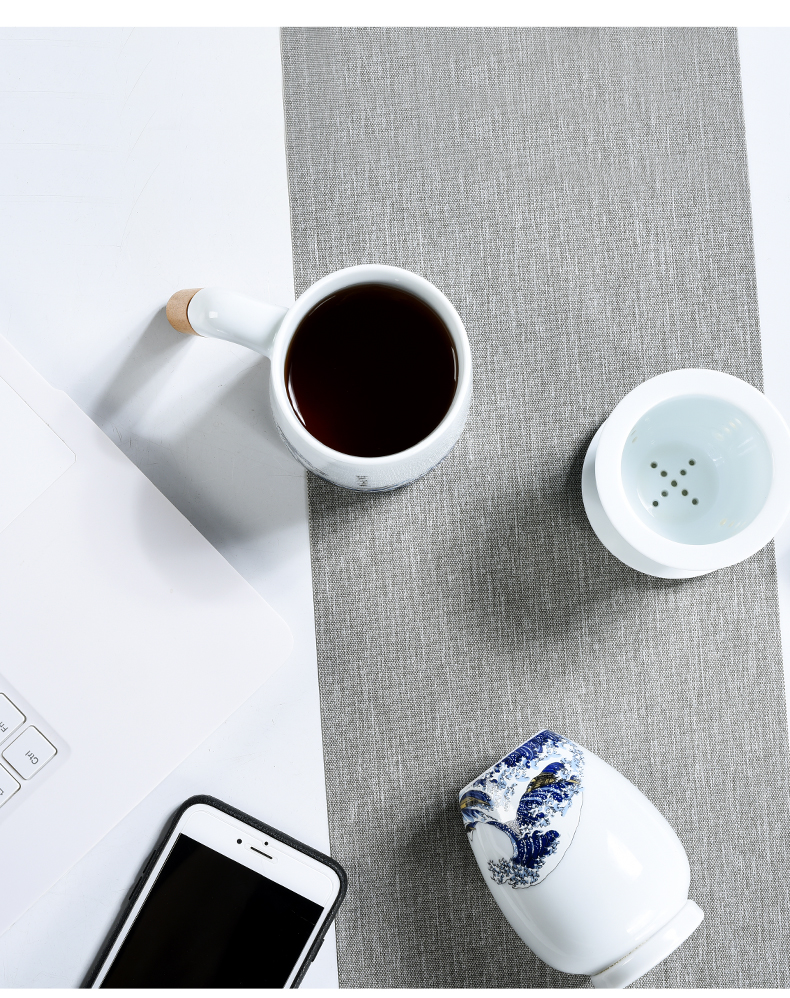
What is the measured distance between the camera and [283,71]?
0.55 meters

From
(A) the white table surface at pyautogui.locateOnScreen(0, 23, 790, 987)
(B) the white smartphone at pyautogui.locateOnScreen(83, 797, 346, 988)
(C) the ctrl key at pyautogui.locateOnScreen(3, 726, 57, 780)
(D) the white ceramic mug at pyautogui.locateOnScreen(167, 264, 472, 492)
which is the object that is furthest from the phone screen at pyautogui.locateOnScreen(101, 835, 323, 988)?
(D) the white ceramic mug at pyautogui.locateOnScreen(167, 264, 472, 492)

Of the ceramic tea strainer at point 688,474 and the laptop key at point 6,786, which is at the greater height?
the laptop key at point 6,786

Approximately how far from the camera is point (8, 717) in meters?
0.48

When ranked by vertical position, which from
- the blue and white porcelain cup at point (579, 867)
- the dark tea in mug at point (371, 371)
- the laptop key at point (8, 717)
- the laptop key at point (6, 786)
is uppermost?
the dark tea in mug at point (371, 371)

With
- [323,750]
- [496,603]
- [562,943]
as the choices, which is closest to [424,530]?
[496,603]

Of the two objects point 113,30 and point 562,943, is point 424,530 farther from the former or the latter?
point 113,30

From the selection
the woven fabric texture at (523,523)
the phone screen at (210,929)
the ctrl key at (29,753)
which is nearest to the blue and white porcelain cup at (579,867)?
the woven fabric texture at (523,523)

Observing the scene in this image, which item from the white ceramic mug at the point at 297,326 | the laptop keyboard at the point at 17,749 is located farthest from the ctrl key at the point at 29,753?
the white ceramic mug at the point at 297,326

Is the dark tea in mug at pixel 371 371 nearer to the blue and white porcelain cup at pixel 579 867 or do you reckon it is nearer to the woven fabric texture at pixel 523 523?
the woven fabric texture at pixel 523 523

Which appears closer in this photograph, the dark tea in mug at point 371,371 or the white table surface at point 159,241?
the dark tea in mug at point 371,371

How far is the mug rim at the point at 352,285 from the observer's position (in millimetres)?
404

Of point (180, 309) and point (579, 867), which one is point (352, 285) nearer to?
point (180, 309)

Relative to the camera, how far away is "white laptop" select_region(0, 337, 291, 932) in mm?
483

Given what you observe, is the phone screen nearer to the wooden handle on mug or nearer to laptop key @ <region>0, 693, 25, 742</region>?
laptop key @ <region>0, 693, 25, 742</region>
